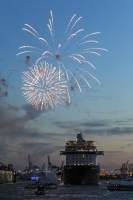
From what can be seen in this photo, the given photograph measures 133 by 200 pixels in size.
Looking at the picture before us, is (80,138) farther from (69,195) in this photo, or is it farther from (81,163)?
(69,195)

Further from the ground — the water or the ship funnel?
the ship funnel

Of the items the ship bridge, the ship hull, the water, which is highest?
the ship bridge

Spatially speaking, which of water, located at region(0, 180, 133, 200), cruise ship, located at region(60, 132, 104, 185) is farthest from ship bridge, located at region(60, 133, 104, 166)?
water, located at region(0, 180, 133, 200)

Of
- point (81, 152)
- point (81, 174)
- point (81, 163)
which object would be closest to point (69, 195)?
point (81, 174)

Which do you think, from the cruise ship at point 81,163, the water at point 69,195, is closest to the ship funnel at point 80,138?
the cruise ship at point 81,163

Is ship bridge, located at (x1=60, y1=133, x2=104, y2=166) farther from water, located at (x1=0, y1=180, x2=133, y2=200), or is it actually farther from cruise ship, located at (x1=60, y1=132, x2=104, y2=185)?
water, located at (x1=0, y1=180, x2=133, y2=200)

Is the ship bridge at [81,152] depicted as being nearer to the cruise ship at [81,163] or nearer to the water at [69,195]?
the cruise ship at [81,163]

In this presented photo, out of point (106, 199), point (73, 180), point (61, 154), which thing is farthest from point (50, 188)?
point (106, 199)

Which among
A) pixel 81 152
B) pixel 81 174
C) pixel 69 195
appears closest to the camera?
pixel 69 195
